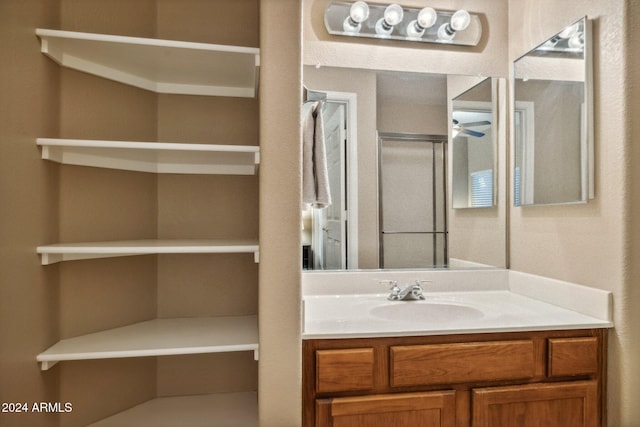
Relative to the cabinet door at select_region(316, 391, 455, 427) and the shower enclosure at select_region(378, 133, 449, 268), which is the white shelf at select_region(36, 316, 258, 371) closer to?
the cabinet door at select_region(316, 391, 455, 427)

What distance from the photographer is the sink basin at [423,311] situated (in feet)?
5.94

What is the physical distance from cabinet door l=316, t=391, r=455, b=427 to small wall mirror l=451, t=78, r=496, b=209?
102 centimetres

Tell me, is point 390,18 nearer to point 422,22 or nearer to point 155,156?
point 422,22

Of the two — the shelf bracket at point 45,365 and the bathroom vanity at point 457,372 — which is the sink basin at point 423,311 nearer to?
the bathroom vanity at point 457,372

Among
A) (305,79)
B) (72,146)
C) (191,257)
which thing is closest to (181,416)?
(191,257)

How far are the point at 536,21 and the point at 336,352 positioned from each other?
5.94 ft

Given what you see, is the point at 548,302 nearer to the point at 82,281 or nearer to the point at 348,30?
the point at 348,30

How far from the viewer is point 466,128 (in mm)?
2121

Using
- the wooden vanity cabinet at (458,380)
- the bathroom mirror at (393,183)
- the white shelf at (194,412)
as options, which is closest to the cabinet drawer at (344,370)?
the wooden vanity cabinet at (458,380)

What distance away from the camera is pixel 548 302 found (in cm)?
183

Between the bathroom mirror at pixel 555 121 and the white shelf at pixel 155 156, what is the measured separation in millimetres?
1335

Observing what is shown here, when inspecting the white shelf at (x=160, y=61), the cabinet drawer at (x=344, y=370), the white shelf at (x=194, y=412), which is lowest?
the white shelf at (x=194, y=412)

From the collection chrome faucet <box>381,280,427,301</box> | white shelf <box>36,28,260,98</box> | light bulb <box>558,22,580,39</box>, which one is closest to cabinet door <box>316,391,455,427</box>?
chrome faucet <box>381,280,427,301</box>

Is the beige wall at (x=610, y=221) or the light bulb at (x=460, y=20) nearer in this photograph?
the beige wall at (x=610, y=221)
